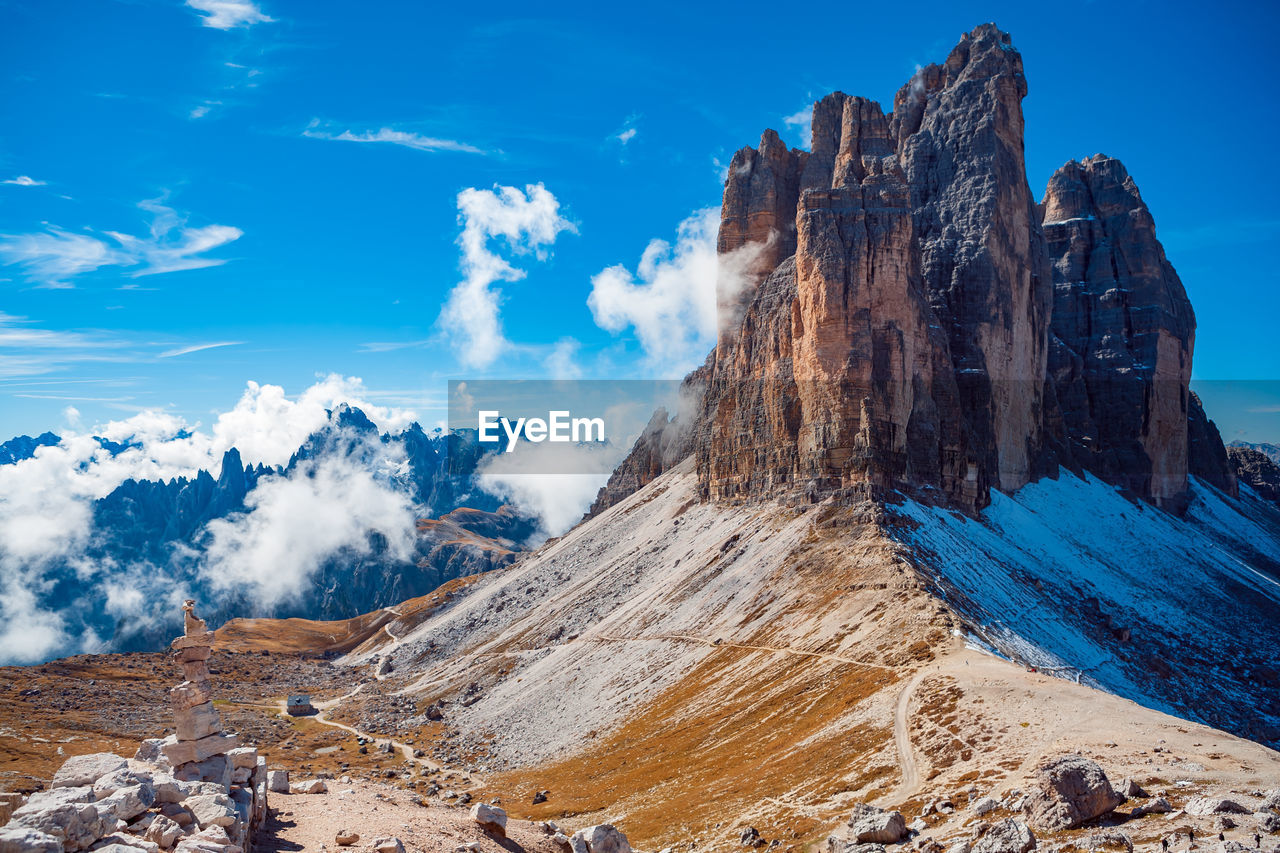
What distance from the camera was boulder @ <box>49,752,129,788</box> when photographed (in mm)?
22406

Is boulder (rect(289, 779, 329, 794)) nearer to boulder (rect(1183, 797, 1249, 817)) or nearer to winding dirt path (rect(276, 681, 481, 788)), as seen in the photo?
boulder (rect(1183, 797, 1249, 817))

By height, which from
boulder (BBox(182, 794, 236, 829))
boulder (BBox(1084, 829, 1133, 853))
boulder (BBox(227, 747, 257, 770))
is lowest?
boulder (BBox(1084, 829, 1133, 853))

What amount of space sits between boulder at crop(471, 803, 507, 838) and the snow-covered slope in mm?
41793

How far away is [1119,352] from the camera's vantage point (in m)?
159

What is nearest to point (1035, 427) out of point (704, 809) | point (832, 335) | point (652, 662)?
point (832, 335)

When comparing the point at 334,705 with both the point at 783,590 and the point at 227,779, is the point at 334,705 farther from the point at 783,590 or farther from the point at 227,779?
the point at 227,779

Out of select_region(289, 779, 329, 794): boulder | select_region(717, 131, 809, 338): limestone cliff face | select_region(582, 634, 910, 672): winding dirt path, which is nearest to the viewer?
select_region(289, 779, 329, 794): boulder

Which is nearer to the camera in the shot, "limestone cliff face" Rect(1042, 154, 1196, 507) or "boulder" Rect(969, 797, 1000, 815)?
"boulder" Rect(969, 797, 1000, 815)

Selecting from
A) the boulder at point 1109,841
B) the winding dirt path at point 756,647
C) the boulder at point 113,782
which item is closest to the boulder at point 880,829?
the boulder at point 1109,841

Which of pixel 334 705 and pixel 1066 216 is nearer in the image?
pixel 334 705

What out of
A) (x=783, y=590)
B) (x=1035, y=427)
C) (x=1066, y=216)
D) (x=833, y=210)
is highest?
(x=1066, y=216)

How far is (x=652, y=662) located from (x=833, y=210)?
190 feet

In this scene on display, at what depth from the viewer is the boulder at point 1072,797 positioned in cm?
2500

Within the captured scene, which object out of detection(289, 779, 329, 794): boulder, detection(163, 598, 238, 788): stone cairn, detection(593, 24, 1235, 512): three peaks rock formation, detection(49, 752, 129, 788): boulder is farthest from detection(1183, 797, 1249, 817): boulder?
detection(593, 24, 1235, 512): three peaks rock formation
